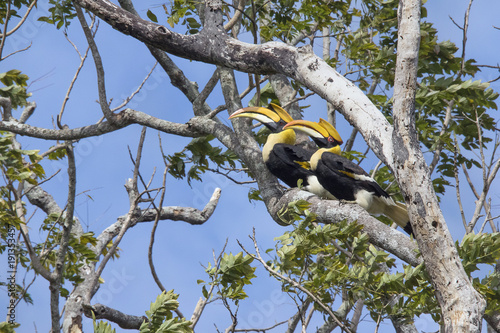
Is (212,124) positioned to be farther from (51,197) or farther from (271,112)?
(51,197)

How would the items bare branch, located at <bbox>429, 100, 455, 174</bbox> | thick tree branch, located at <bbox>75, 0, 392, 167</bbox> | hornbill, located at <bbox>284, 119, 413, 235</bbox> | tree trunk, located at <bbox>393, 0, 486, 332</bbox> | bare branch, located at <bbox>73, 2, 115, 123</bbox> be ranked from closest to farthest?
tree trunk, located at <bbox>393, 0, 486, 332</bbox> < thick tree branch, located at <bbox>75, 0, 392, 167</bbox> < hornbill, located at <bbox>284, 119, 413, 235</bbox> < bare branch, located at <bbox>73, 2, 115, 123</bbox> < bare branch, located at <bbox>429, 100, 455, 174</bbox>

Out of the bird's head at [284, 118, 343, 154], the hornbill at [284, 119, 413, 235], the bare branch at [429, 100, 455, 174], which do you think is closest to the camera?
the hornbill at [284, 119, 413, 235]

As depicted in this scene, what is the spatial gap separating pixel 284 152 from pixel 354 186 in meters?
0.88

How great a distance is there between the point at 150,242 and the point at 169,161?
1.67 metres

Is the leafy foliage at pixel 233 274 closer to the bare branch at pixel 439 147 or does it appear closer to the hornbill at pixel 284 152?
the hornbill at pixel 284 152

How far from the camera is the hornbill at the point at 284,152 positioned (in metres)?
5.33

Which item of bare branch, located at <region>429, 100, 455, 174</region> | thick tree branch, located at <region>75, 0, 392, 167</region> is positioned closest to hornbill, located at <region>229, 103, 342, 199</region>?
thick tree branch, located at <region>75, 0, 392, 167</region>

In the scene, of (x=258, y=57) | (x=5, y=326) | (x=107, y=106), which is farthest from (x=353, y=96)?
(x=5, y=326)

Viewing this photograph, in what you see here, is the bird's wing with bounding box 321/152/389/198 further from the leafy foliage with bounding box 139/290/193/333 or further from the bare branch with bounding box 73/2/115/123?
the bare branch with bounding box 73/2/115/123

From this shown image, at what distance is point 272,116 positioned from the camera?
5.61m

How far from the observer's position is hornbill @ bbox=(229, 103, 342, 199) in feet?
17.5

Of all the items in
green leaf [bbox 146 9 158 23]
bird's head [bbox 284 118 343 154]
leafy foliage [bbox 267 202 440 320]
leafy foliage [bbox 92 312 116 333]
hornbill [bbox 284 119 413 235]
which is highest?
green leaf [bbox 146 9 158 23]

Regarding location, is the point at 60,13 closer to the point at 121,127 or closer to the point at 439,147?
the point at 121,127

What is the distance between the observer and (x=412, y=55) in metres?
3.12
